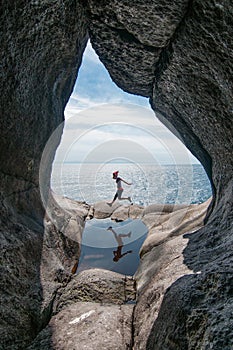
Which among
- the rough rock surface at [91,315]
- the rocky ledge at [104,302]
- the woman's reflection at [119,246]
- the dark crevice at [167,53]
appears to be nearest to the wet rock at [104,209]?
the woman's reflection at [119,246]

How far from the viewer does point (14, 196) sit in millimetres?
8836

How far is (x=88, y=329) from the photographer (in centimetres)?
578

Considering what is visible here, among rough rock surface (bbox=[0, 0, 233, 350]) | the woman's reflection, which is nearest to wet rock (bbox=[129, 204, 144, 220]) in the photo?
the woman's reflection

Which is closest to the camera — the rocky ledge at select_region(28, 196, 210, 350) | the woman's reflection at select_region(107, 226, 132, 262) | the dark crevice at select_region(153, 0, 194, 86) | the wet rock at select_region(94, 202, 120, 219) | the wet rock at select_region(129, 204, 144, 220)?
the rocky ledge at select_region(28, 196, 210, 350)

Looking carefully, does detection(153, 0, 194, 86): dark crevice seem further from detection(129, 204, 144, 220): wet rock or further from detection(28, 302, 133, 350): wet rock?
detection(129, 204, 144, 220): wet rock

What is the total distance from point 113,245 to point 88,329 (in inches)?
400

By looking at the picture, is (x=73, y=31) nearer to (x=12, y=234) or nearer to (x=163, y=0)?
(x=163, y=0)

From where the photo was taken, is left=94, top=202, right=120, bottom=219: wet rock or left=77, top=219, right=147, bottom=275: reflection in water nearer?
left=77, top=219, right=147, bottom=275: reflection in water

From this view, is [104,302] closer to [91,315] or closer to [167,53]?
[91,315]

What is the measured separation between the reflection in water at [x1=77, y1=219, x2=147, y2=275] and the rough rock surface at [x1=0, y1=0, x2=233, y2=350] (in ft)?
6.39

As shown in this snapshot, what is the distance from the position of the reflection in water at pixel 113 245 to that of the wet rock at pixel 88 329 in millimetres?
4646

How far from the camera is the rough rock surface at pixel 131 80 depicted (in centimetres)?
451

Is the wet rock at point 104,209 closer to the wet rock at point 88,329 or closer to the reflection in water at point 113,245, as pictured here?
the reflection in water at point 113,245

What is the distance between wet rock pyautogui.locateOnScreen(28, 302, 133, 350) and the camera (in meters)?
5.33
